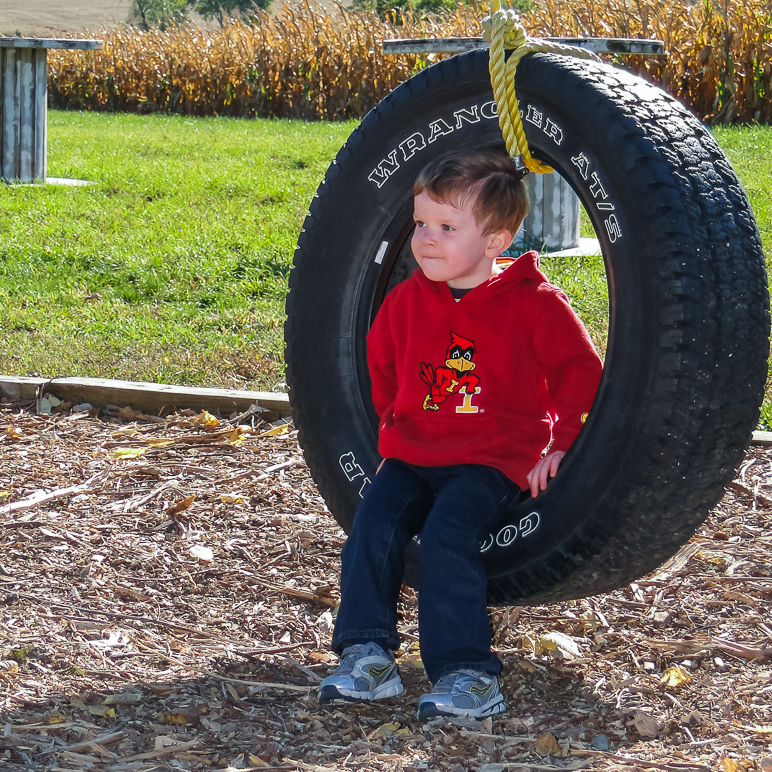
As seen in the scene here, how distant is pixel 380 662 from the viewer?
2420 millimetres

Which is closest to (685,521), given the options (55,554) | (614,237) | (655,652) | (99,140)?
(655,652)

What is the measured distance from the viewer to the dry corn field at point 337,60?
46.9ft

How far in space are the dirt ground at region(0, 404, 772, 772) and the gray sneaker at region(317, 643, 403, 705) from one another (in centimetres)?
4

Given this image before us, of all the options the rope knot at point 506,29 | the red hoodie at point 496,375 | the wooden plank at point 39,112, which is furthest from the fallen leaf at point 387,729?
the wooden plank at point 39,112

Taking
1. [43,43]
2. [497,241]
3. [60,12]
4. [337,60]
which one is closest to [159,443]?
[497,241]

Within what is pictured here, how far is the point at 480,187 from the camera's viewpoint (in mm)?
2531

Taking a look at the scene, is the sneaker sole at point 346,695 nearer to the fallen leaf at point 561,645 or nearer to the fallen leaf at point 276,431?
the fallen leaf at point 561,645

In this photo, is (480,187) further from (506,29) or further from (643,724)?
(643,724)

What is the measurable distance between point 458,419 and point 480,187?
56 cm

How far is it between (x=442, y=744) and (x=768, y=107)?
13.9m

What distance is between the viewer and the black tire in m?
2.21

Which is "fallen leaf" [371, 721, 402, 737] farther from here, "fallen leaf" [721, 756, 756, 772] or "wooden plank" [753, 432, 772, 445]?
"wooden plank" [753, 432, 772, 445]

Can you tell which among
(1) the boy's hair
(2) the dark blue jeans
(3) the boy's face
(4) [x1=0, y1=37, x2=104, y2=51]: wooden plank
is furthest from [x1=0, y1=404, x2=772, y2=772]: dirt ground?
(4) [x1=0, y1=37, x2=104, y2=51]: wooden plank

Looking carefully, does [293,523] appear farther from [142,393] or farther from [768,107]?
[768,107]
